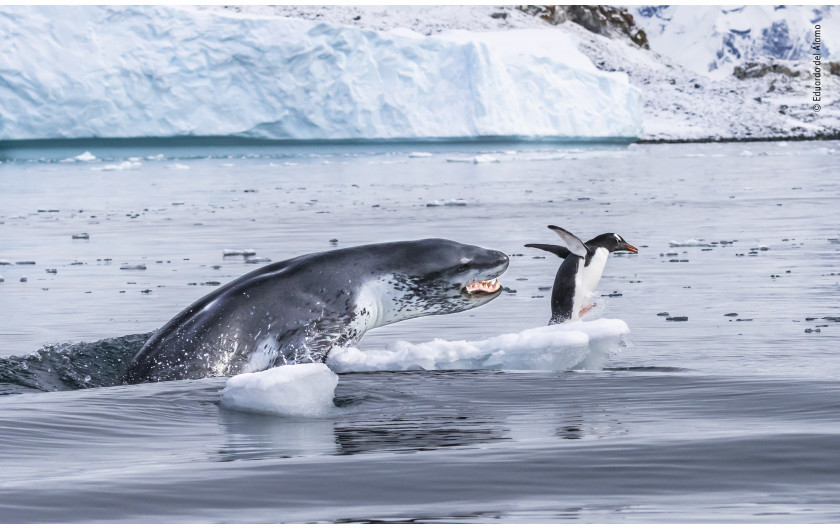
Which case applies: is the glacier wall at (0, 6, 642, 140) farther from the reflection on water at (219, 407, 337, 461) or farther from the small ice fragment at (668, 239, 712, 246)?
the reflection on water at (219, 407, 337, 461)

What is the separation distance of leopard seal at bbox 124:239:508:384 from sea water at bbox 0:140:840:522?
243 millimetres

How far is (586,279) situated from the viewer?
805 centimetres

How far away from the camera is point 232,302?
6078 mm

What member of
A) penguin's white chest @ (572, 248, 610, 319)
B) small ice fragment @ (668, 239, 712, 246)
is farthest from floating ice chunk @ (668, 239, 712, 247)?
penguin's white chest @ (572, 248, 610, 319)

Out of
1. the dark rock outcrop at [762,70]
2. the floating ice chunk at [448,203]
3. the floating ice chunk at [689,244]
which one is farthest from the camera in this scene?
the dark rock outcrop at [762,70]

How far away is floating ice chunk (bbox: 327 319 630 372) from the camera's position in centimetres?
584

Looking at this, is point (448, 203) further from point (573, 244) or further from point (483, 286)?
point (483, 286)

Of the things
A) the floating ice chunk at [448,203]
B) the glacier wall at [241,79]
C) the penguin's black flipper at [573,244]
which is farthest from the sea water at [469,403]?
the glacier wall at [241,79]

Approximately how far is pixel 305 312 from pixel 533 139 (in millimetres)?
45598

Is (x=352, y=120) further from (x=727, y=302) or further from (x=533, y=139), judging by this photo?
(x=727, y=302)

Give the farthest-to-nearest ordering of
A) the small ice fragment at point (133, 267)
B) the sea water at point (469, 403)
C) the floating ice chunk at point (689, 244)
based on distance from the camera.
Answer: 1. the floating ice chunk at point (689, 244)
2. the small ice fragment at point (133, 267)
3. the sea water at point (469, 403)

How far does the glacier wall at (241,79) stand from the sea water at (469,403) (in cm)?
2751

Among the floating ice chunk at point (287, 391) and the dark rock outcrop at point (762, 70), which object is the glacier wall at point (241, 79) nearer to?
the floating ice chunk at point (287, 391)

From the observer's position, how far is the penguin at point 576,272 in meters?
7.71
